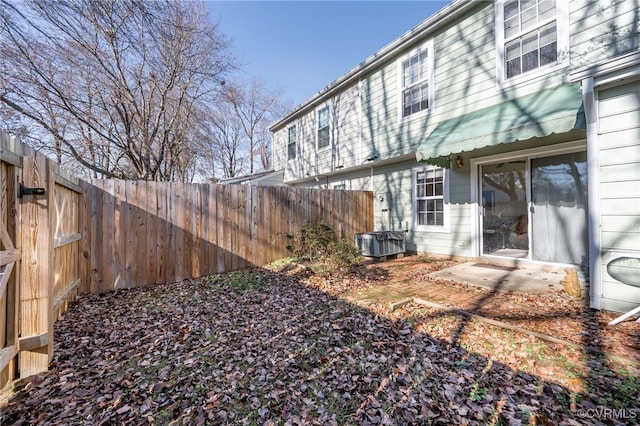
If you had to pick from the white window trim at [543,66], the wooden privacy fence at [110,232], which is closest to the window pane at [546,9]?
the white window trim at [543,66]

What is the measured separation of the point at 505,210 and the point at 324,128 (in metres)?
6.87

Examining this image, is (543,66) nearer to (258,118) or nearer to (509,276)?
(509,276)

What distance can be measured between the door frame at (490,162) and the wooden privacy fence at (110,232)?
3239 mm

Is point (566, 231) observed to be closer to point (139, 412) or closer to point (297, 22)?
point (139, 412)

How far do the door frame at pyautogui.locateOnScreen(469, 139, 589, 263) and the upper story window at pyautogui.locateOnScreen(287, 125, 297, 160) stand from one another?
7.97m

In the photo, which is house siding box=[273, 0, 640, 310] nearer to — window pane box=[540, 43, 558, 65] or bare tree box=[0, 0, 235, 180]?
window pane box=[540, 43, 558, 65]

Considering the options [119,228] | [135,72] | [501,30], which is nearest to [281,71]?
[135,72]

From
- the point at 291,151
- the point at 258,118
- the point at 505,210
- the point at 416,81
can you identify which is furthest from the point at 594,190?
the point at 258,118

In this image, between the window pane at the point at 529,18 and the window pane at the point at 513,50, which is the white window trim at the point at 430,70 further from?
the window pane at the point at 529,18

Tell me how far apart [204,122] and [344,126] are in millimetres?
7051

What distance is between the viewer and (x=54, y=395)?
214 cm

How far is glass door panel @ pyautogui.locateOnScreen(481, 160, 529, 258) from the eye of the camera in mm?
5594

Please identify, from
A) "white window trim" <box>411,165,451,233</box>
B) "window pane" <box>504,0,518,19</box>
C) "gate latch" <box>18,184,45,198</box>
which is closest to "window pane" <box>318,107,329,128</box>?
"white window trim" <box>411,165,451,233</box>

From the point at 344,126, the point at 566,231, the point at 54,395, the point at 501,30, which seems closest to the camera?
the point at 54,395
